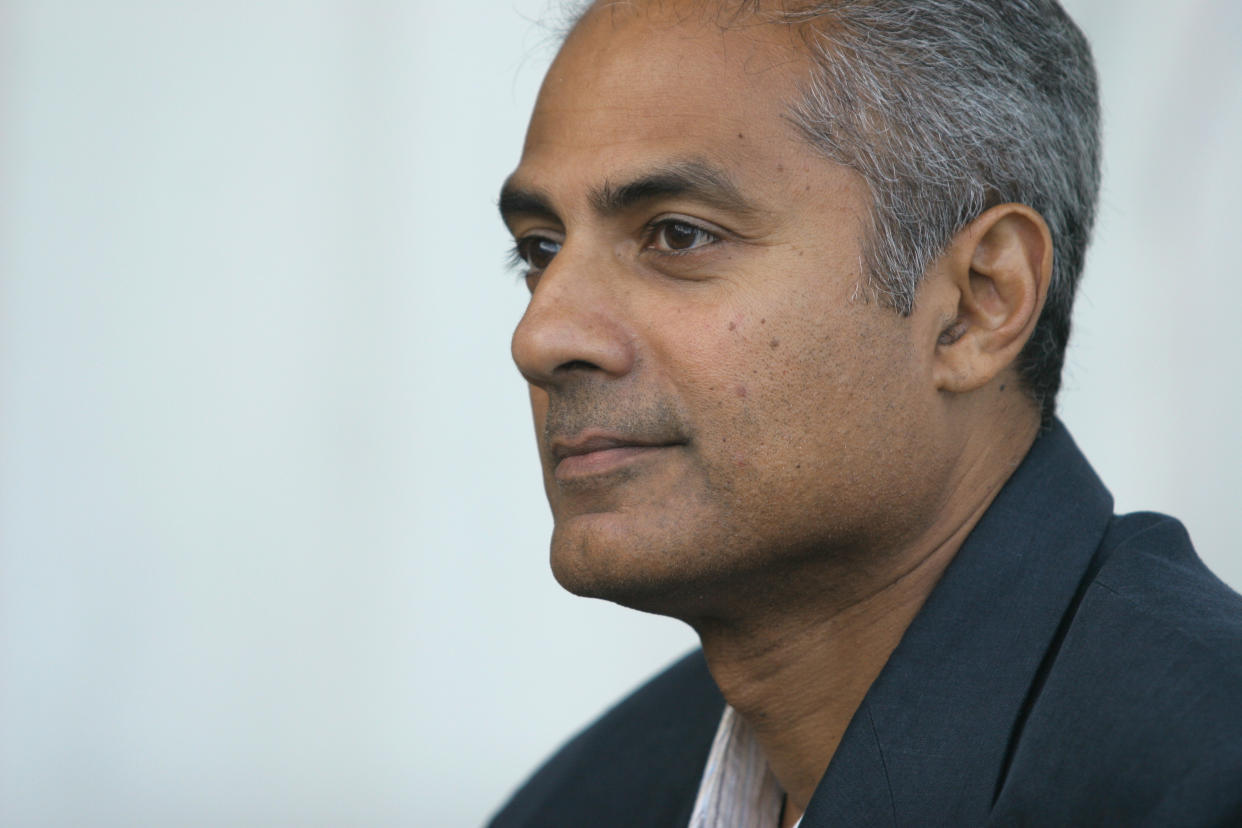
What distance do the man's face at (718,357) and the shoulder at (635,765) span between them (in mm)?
599

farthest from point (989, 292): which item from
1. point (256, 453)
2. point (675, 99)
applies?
point (256, 453)

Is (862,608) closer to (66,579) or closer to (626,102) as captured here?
(626,102)

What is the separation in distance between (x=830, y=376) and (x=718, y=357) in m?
0.15

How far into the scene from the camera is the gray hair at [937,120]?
1684 mm

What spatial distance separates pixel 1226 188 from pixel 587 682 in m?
2.17

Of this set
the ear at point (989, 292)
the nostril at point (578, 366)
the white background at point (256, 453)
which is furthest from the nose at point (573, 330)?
the white background at point (256, 453)

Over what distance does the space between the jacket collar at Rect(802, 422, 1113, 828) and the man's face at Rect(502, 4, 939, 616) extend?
131 mm

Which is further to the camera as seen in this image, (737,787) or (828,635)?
(737,787)

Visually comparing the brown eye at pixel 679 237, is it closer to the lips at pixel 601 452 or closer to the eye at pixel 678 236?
the eye at pixel 678 236

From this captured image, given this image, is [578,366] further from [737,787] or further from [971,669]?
[737,787]

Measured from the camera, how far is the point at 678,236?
1697 millimetres

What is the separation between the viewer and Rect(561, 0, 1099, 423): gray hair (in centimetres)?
168

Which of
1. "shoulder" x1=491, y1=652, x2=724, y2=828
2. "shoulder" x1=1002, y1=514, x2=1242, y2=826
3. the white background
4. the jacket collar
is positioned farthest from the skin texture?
the white background

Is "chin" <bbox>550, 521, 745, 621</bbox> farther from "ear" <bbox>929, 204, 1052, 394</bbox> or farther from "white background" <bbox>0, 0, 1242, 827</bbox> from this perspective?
"white background" <bbox>0, 0, 1242, 827</bbox>
